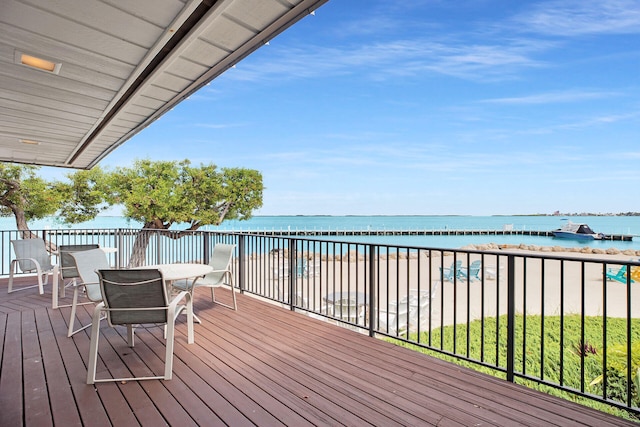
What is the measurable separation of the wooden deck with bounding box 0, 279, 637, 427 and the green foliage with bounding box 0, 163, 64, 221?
34.3 ft

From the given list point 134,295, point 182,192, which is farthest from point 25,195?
point 134,295

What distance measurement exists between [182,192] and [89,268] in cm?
1097

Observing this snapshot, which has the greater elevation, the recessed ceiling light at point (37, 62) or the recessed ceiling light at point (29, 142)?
the recessed ceiling light at point (37, 62)

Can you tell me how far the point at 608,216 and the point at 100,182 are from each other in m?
115

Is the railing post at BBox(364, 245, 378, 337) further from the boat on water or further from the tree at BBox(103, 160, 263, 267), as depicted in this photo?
the boat on water

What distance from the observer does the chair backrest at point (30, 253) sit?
548 cm

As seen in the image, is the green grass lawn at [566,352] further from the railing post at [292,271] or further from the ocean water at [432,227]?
the ocean water at [432,227]

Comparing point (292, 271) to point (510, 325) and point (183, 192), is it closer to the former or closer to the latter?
Answer: point (510, 325)

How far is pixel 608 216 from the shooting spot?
8944cm

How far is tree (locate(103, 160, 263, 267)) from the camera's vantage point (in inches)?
532

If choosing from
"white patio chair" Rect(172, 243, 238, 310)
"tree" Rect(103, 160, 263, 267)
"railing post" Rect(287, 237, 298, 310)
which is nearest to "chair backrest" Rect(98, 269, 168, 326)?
"white patio chair" Rect(172, 243, 238, 310)

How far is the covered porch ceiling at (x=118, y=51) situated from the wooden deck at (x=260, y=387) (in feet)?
8.12

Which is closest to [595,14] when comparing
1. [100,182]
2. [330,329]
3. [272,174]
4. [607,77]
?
[607,77]

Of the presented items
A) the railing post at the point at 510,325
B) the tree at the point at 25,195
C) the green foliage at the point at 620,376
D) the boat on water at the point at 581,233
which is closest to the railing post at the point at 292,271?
the railing post at the point at 510,325
